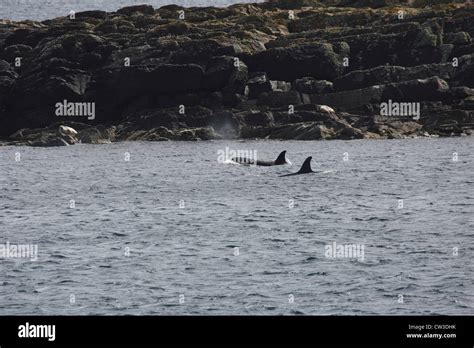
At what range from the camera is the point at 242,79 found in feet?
305

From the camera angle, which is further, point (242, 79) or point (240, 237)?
point (242, 79)

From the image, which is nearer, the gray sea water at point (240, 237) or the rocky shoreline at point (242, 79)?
the gray sea water at point (240, 237)

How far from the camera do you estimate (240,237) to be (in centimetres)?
3247

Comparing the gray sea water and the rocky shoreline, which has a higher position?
the rocky shoreline

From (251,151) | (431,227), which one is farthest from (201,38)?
Result: (431,227)

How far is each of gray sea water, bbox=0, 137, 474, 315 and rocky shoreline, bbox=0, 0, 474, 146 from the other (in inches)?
980

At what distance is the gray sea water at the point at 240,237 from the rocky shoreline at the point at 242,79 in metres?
24.9

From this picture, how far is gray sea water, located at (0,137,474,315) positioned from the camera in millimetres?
23203

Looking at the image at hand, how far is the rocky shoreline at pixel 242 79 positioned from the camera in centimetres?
8631

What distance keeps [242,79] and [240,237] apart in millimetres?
61277

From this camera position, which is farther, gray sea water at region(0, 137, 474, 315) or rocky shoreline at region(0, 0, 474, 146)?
rocky shoreline at region(0, 0, 474, 146)

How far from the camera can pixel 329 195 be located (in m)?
43.5

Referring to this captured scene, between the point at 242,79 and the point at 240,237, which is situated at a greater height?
the point at 242,79
